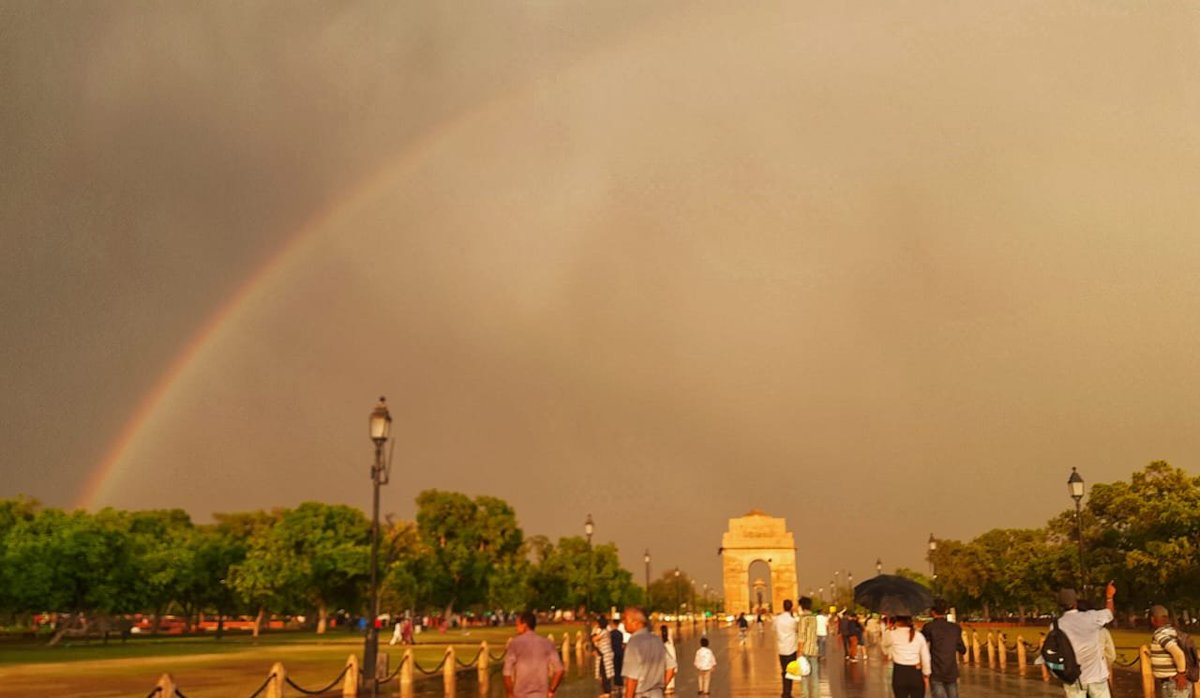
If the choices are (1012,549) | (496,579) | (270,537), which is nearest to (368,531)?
(270,537)

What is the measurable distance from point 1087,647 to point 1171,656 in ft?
7.39

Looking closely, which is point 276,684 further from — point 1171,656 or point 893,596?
point 1171,656

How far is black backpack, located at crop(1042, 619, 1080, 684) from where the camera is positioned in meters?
12.5

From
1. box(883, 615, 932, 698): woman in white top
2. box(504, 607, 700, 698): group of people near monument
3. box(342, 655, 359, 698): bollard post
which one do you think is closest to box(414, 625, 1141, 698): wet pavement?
box(342, 655, 359, 698): bollard post

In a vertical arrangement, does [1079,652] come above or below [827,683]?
above

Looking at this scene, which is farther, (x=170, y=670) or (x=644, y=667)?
(x=170, y=670)

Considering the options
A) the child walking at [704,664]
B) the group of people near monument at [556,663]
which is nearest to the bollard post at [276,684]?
the child walking at [704,664]

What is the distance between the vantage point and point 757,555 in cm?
15738

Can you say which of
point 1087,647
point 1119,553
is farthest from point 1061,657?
point 1119,553

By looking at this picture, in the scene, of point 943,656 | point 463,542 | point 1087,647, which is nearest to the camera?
point 1087,647

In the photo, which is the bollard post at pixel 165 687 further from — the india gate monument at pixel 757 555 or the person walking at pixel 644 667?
the india gate monument at pixel 757 555

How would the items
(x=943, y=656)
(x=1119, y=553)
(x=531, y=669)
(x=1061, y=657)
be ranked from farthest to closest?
1. (x=1119, y=553)
2. (x=943, y=656)
3. (x=1061, y=657)
4. (x=531, y=669)

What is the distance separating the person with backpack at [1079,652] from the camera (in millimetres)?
12438

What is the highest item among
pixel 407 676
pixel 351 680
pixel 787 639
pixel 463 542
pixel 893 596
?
pixel 463 542
